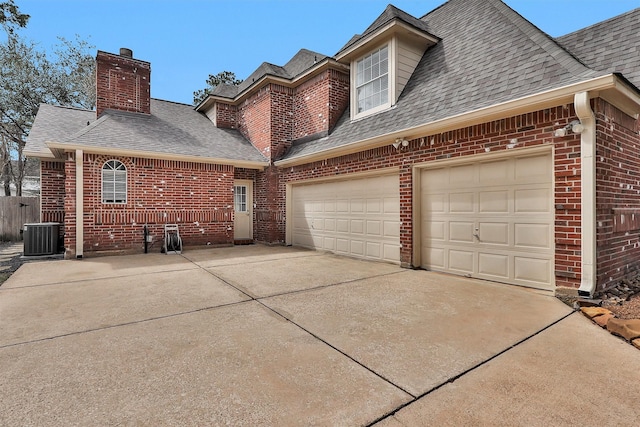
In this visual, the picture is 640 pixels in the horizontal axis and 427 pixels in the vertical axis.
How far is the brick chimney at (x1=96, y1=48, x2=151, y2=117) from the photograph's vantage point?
1045 cm

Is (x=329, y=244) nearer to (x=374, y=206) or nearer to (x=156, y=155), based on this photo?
(x=374, y=206)

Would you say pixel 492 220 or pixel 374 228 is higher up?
pixel 492 220

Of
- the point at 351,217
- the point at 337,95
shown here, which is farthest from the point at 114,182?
the point at 337,95

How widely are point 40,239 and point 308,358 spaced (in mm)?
9383

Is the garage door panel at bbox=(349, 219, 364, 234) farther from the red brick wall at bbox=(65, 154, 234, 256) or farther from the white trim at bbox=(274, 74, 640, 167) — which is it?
the red brick wall at bbox=(65, 154, 234, 256)

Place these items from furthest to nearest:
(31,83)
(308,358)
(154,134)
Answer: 1. (31,83)
2. (154,134)
3. (308,358)

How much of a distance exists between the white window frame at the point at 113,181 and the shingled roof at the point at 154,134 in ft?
1.85

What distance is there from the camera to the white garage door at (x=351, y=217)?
22.7 ft

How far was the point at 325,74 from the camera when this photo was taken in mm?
9523

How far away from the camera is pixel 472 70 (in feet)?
20.3

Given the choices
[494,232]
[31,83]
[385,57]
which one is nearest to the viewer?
[494,232]

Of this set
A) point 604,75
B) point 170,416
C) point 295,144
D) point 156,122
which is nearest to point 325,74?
point 295,144

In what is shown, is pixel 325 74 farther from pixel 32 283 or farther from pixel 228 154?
pixel 32 283

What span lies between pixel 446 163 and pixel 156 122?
9.85 meters
